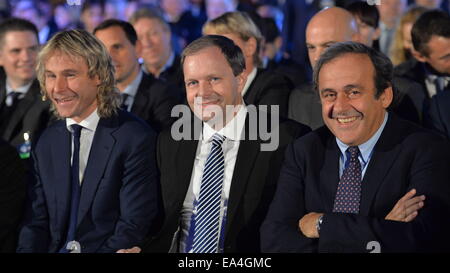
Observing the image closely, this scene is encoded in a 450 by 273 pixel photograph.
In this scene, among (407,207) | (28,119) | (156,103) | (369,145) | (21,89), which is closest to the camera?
(407,207)

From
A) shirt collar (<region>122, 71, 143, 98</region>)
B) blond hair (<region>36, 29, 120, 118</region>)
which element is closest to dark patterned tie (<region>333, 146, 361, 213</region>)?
blond hair (<region>36, 29, 120, 118</region>)

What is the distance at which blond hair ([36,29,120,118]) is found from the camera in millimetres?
4629

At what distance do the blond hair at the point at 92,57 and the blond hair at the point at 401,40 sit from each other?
3.33 meters

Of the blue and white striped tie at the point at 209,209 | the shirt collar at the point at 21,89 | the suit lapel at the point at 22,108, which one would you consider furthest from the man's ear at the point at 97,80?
the shirt collar at the point at 21,89

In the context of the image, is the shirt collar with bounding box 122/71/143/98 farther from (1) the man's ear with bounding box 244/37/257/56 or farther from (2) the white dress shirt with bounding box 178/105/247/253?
(2) the white dress shirt with bounding box 178/105/247/253

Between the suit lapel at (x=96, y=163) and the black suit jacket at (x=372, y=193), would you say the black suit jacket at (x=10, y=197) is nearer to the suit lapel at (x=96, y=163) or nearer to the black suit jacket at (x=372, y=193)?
the suit lapel at (x=96, y=163)

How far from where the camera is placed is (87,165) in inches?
176

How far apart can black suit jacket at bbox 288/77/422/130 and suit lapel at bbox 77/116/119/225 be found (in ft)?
4.60

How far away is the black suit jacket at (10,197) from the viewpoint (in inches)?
179

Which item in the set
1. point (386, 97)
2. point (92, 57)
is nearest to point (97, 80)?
point (92, 57)

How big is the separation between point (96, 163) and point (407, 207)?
6.09ft

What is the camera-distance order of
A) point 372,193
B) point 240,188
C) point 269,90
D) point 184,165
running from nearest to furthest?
point 372,193 < point 240,188 < point 184,165 < point 269,90

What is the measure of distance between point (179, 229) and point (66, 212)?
0.70 meters

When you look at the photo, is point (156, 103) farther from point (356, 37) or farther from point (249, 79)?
point (356, 37)
